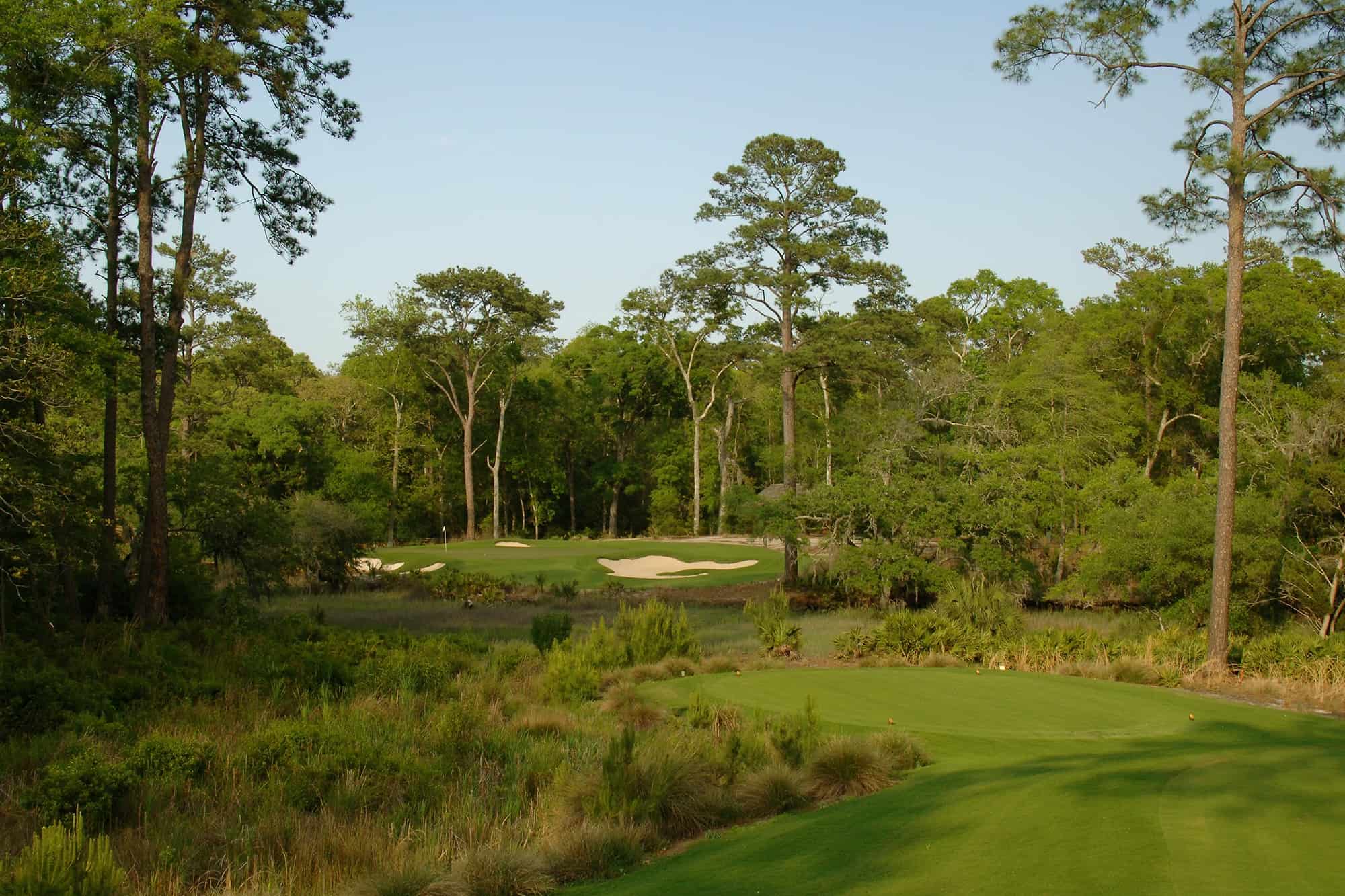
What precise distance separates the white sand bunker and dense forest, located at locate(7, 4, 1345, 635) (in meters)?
2.75

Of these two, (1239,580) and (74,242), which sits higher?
(74,242)

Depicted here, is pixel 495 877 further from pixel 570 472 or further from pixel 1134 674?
pixel 570 472

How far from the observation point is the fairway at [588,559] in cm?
3581

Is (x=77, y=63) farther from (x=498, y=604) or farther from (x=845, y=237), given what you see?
(x=845, y=237)

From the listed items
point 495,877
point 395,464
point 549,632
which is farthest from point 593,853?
point 395,464

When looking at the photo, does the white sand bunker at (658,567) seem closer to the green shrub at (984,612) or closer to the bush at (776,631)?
the green shrub at (984,612)

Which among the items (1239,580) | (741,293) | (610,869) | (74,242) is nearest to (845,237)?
(741,293)

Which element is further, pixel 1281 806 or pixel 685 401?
pixel 685 401

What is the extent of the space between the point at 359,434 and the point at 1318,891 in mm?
57532

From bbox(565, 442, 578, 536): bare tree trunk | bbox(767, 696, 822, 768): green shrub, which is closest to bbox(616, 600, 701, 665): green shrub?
bbox(767, 696, 822, 768): green shrub

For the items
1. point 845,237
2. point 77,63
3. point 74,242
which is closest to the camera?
point 77,63

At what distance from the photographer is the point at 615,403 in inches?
2490

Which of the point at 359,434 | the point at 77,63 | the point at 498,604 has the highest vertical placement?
the point at 77,63

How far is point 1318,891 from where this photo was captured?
13.1ft
